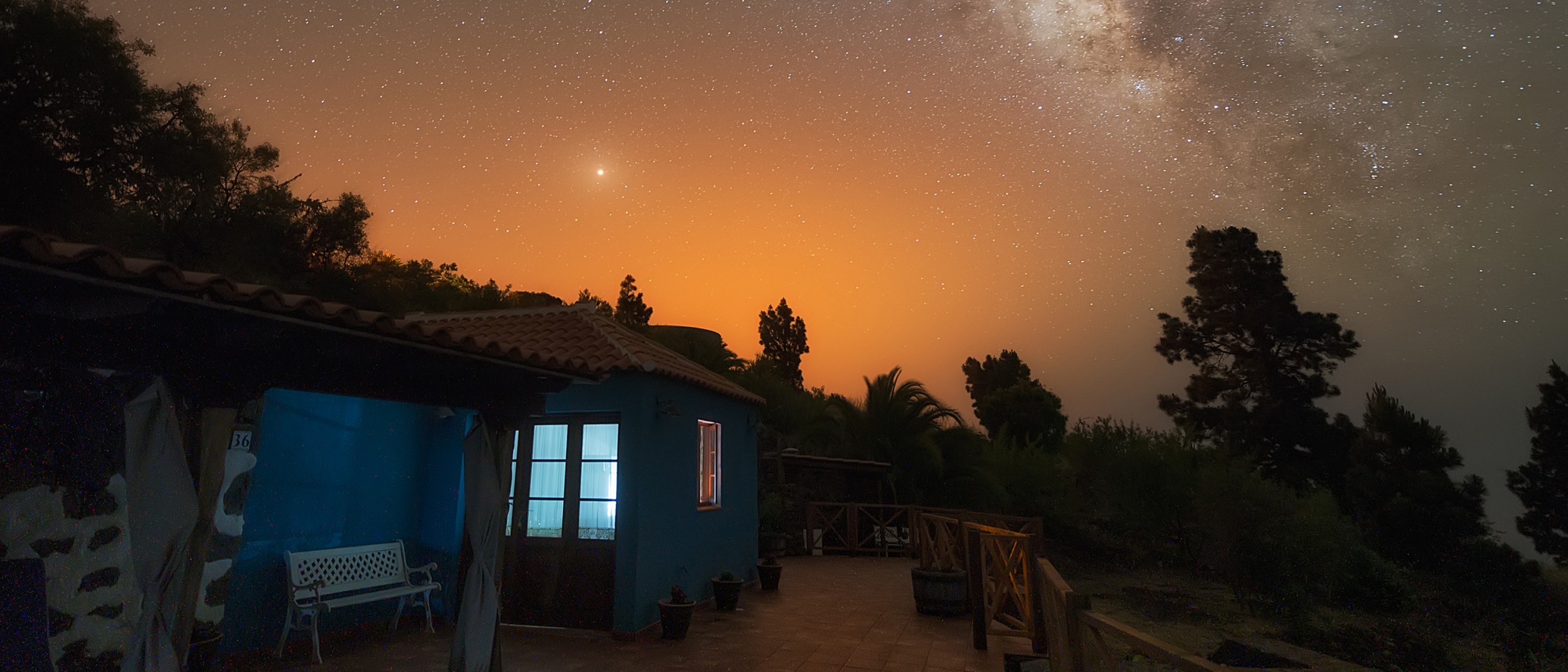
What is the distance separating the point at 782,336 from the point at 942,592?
4073 centimetres

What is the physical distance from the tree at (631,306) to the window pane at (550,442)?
3518cm

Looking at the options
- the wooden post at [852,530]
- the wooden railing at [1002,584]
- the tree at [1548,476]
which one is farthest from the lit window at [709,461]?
the tree at [1548,476]

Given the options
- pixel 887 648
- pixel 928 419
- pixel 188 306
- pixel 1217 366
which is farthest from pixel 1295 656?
pixel 1217 366

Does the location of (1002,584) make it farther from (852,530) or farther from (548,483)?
(852,530)

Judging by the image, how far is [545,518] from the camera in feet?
23.9

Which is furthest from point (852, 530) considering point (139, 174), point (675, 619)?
point (139, 174)

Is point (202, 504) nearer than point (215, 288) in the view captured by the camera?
No

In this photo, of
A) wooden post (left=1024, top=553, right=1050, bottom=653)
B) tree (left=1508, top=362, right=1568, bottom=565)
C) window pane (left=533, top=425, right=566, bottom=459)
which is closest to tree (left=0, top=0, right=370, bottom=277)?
window pane (left=533, top=425, right=566, bottom=459)

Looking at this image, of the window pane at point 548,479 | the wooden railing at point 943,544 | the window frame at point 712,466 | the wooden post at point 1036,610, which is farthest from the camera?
the window frame at point 712,466

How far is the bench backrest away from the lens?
6160 millimetres

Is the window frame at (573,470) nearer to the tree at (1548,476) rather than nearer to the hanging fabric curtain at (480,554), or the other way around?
the hanging fabric curtain at (480,554)

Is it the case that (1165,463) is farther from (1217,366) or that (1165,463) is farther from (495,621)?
(495,621)

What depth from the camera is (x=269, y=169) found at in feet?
51.8

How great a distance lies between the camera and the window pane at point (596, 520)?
23.1ft
